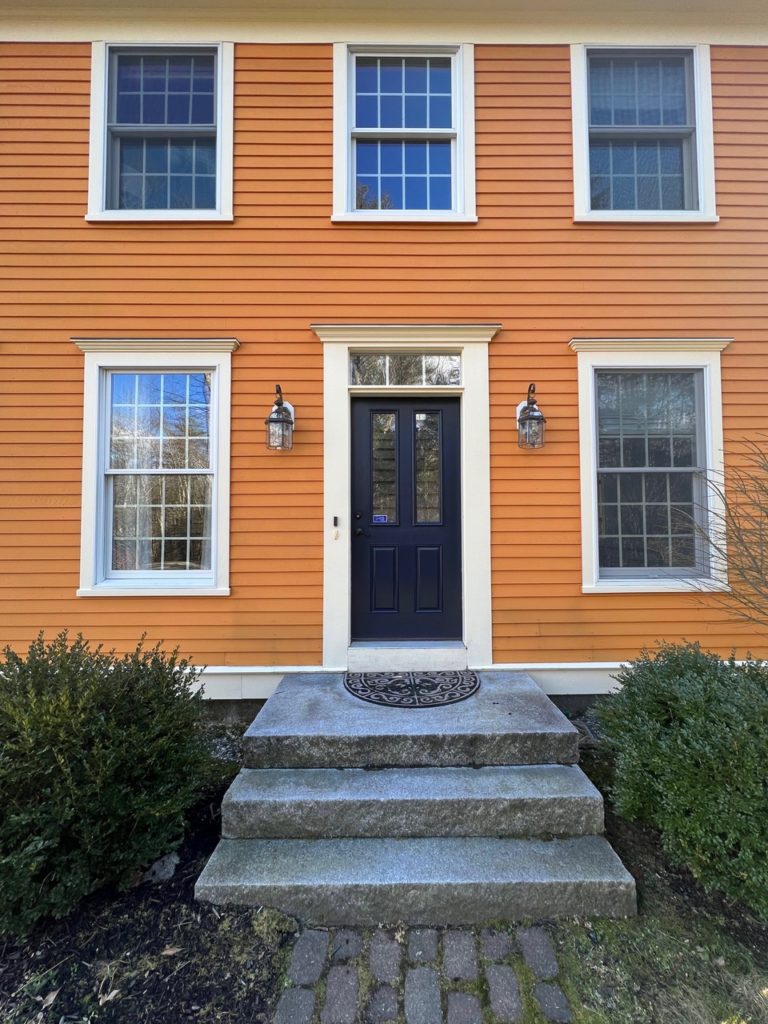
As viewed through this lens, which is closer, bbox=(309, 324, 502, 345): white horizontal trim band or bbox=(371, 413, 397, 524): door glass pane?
bbox=(309, 324, 502, 345): white horizontal trim band

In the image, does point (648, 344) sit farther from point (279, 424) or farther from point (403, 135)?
point (279, 424)

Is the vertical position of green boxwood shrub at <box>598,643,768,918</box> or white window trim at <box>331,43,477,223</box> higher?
white window trim at <box>331,43,477,223</box>

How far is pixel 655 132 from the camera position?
410 centimetres

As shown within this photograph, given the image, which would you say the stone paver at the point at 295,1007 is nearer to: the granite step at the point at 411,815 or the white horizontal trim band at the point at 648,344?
the granite step at the point at 411,815

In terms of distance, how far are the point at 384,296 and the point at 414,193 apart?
977 mm

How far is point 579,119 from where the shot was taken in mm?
3990

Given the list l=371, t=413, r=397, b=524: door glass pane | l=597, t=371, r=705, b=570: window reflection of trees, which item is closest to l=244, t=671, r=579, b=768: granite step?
l=371, t=413, r=397, b=524: door glass pane

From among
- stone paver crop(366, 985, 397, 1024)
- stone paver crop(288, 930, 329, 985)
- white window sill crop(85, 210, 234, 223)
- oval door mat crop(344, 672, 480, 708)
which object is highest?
white window sill crop(85, 210, 234, 223)

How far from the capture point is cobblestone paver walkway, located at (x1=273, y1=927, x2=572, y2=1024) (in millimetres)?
1714

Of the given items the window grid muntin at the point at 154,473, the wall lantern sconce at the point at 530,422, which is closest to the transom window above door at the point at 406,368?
the wall lantern sconce at the point at 530,422

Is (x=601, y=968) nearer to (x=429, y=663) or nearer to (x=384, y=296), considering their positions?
(x=429, y=663)

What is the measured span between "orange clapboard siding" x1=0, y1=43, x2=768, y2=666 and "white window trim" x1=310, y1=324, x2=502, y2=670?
90 millimetres

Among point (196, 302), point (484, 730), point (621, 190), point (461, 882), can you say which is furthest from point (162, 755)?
point (621, 190)

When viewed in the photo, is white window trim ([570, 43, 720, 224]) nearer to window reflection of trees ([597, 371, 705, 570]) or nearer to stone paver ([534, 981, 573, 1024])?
window reflection of trees ([597, 371, 705, 570])
